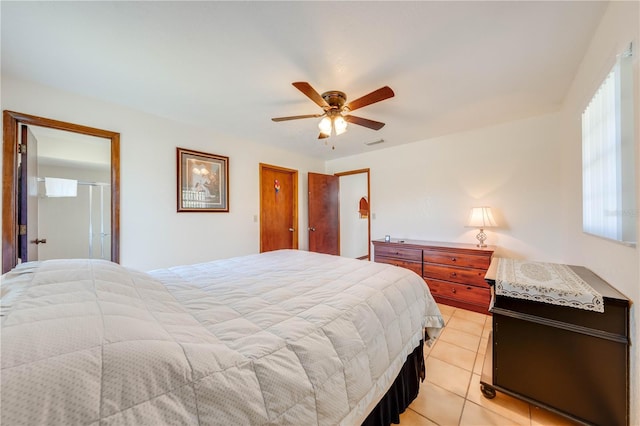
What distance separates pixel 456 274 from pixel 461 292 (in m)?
0.23

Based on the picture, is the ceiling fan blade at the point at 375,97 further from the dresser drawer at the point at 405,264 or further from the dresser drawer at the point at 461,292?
the dresser drawer at the point at 461,292

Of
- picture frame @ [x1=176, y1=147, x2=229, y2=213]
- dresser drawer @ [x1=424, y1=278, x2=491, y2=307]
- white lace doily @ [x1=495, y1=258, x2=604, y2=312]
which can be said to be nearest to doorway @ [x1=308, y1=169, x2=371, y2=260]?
dresser drawer @ [x1=424, y1=278, x2=491, y2=307]

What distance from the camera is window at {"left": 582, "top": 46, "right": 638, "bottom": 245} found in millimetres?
1122

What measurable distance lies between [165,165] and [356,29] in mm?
2528

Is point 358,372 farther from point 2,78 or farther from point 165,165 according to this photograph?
point 2,78

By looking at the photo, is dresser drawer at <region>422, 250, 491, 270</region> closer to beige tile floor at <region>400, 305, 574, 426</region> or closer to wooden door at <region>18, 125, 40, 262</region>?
beige tile floor at <region>400, 305, 574, 426</region>

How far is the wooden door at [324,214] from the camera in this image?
14.4 ft

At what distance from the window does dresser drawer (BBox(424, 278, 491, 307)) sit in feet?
4.50

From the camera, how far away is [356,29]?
1.45 m

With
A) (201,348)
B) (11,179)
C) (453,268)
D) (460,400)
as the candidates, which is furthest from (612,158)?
(11,179)

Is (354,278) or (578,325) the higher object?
(354,278)

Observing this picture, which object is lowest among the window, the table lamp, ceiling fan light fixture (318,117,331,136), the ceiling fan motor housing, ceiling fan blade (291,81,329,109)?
the table lamp

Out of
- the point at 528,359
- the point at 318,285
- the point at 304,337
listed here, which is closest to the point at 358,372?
the point at 304,337

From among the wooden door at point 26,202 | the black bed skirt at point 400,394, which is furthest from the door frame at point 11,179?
the black bed skirt at point 400,394
